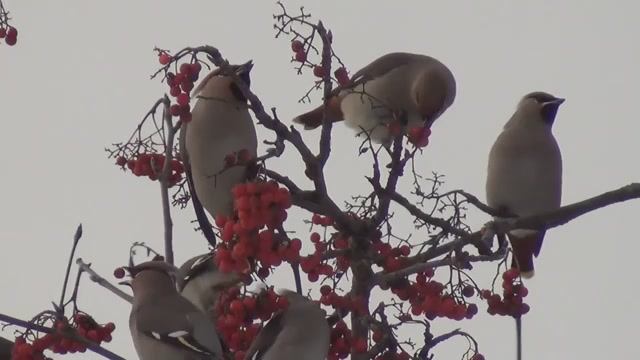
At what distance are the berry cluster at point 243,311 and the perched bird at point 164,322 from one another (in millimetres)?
420

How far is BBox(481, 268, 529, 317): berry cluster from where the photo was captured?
303 cm

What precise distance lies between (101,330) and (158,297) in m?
0.61

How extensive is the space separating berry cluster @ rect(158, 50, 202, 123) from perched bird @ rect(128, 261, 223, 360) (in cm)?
82

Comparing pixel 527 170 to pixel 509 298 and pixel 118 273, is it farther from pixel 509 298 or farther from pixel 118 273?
pixel 118 273

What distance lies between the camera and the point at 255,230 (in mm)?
2455

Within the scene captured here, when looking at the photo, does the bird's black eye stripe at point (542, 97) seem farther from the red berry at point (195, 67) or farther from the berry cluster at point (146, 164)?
the red berry at point (195, 67)

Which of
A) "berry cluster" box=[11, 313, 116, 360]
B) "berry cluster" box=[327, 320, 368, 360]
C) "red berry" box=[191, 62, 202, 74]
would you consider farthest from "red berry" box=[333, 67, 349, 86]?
"berry cluster" box=[11, 313, 116, 360]

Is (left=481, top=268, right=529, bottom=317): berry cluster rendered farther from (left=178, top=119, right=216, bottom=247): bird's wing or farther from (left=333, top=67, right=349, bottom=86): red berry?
(left=178, top=119, right=216, bottom=247): bird's wing

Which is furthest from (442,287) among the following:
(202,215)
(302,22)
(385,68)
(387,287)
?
(385,68)

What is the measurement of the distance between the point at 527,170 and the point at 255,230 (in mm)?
1591

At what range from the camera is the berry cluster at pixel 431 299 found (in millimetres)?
2809

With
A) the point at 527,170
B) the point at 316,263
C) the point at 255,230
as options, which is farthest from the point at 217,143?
the point at 527,170

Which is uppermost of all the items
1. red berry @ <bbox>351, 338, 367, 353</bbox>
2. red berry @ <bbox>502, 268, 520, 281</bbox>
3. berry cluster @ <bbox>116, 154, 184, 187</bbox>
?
berry cluster @ <bbox>116, 154, 184, 187</bbox>

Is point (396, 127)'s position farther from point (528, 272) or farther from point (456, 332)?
point (528, 272)
